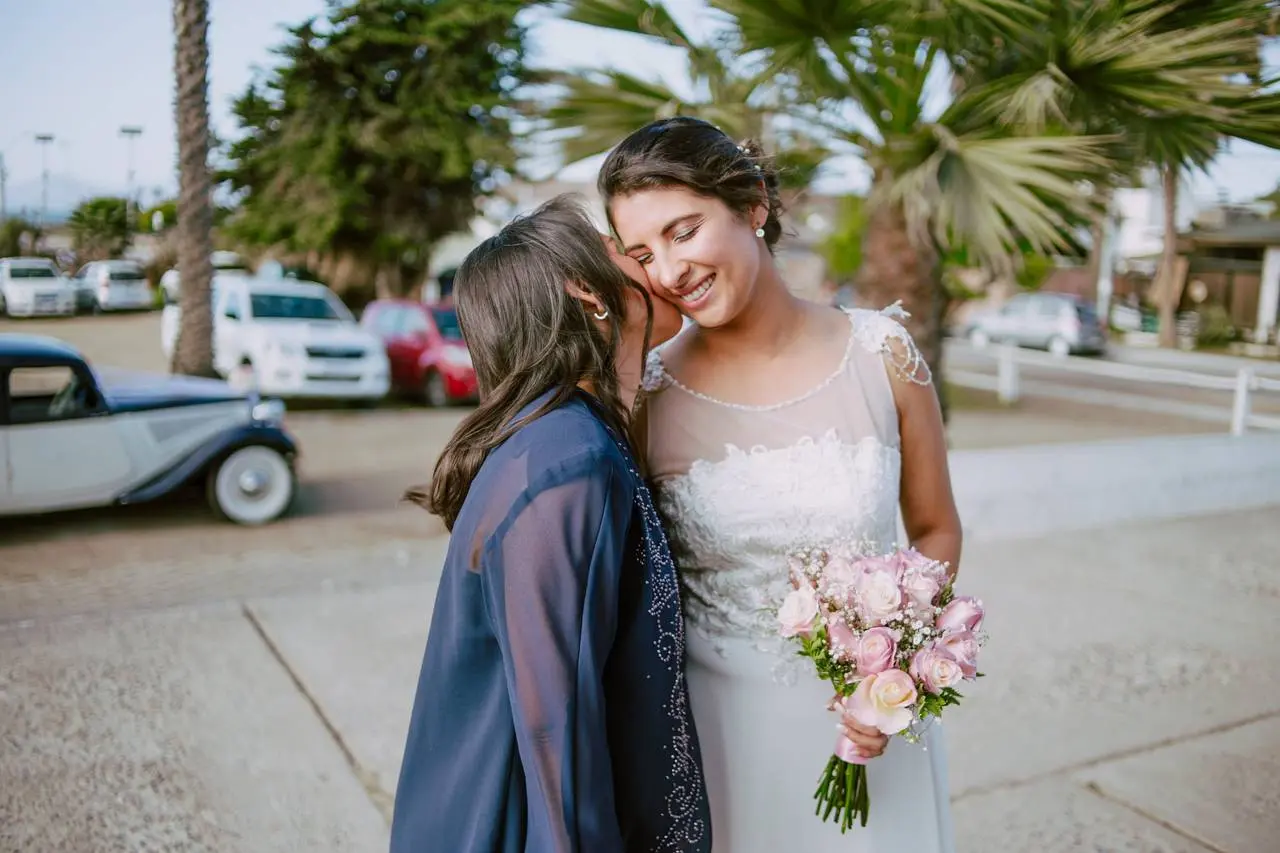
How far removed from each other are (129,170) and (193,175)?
1.33ft

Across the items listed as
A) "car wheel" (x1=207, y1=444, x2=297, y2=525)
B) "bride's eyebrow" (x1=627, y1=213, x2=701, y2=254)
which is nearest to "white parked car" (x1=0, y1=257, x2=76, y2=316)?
"car wheel" (x1=207, y1=444, x2=297, y2=525)

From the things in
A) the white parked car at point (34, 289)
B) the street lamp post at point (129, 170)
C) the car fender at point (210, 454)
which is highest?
the street lamp post at point (129, 170)

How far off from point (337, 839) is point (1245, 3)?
503 centimetres

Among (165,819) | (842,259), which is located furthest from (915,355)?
(842,259)

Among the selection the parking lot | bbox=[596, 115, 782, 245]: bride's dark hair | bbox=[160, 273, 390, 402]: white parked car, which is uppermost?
bbox=[596, 115, 782, 245]: bride's dark hair

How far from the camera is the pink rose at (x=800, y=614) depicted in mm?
1606

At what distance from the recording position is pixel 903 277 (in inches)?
279

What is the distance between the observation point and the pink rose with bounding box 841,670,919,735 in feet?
5.00

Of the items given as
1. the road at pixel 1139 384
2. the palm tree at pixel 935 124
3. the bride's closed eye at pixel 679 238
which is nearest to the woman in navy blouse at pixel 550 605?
the bride's closed eye at pixel 679 238

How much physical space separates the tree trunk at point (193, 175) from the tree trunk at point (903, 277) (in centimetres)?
419

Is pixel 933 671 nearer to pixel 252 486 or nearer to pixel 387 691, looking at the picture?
pixel 387 691

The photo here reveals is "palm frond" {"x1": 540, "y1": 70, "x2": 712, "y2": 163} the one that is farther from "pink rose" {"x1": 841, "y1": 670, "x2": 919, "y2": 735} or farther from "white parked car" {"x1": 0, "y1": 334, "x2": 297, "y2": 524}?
"pink rose" {"x1": 841, "y1": 670, "x2": 919, "y2": 735}

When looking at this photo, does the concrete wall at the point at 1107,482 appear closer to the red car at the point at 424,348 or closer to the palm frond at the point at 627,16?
the palm frond at the point at 627,16

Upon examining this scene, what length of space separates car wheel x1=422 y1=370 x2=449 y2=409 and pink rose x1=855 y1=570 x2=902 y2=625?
10.9 metres
